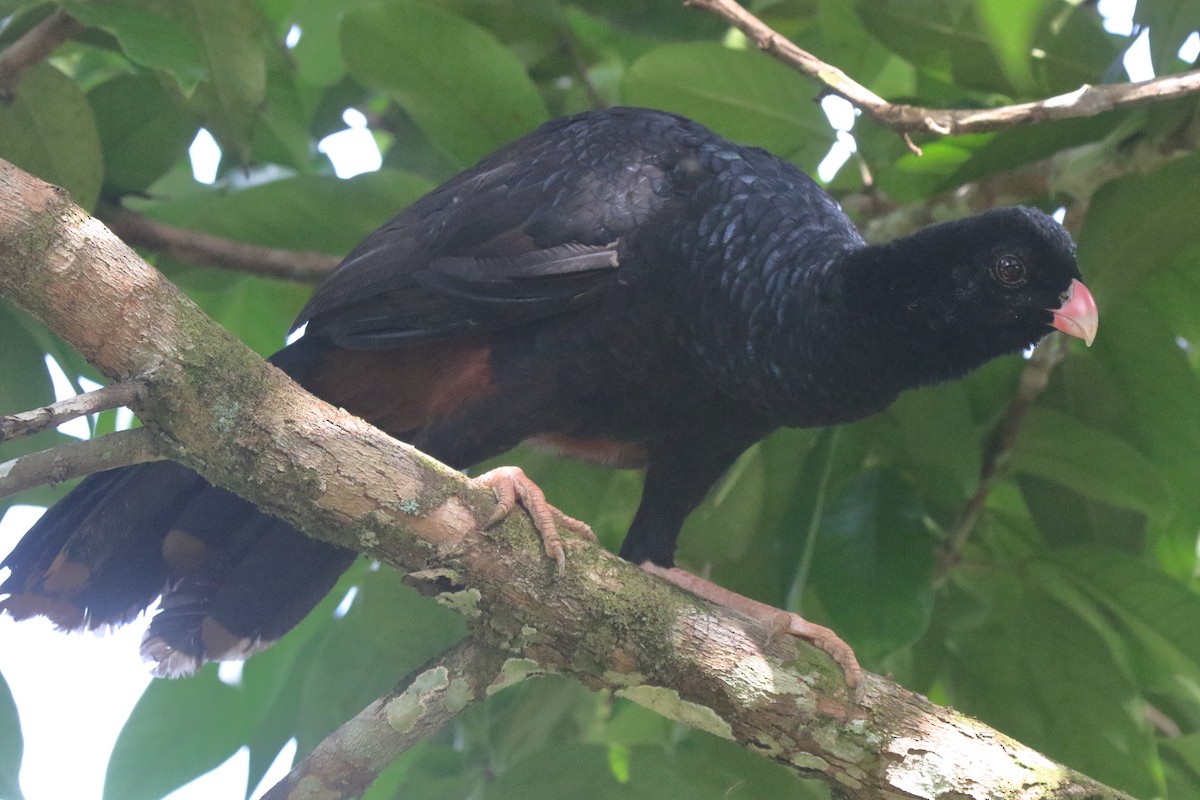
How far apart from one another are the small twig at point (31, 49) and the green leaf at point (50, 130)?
0.08 feet

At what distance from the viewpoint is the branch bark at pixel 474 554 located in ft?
6.01

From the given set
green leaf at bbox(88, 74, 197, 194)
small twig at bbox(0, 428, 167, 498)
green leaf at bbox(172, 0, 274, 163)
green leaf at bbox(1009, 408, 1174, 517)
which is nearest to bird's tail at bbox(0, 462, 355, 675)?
small twig at bbox(0, 428, 167, 498)

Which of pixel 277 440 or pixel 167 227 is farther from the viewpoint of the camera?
pixel 167 227

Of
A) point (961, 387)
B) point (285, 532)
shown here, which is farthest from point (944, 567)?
point (285, 532)

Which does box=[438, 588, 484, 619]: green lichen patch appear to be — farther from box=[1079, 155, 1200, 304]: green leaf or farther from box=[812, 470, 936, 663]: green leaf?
box=[1079, 155, 1200, 304]: green leaf

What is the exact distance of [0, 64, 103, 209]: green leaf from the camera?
267 cm

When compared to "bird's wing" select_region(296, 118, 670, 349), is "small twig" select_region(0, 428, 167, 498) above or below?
below

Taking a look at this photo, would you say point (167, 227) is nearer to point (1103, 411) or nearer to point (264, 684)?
point (264, 684)

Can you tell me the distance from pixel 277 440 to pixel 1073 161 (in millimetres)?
1901

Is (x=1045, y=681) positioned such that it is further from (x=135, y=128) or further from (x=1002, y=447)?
(x=135, y=128)

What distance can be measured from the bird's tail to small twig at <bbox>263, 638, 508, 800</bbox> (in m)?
0.63

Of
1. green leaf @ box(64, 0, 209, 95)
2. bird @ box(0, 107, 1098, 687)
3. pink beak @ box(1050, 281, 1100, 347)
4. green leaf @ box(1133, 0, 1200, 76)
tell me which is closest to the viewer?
pink beak @ box(1050, 281, 1100, 347)

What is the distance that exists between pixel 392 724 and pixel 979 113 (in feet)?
5.19

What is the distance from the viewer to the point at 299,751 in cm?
268
